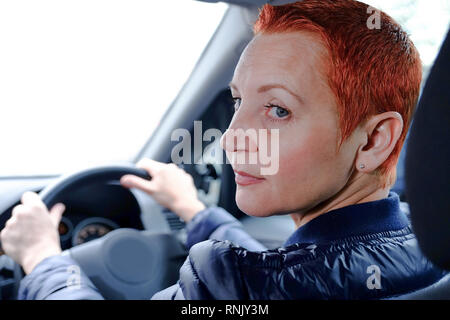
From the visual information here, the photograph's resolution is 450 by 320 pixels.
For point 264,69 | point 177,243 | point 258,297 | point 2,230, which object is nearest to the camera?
point 258,297

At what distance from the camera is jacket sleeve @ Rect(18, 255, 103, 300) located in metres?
0.97

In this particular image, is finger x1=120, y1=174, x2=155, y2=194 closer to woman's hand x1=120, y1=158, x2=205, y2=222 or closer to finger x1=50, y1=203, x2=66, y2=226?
woman's hand x1=120, y1=158, x2=205, y2=222

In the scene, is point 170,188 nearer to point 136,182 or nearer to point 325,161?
point 136,182

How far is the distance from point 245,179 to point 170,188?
19.3 inches

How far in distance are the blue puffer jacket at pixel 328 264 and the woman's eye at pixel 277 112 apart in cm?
18

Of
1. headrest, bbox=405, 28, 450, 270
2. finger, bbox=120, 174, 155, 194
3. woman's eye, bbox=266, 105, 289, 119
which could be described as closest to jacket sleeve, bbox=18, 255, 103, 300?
finger, bbox=120, 174, 155, 194

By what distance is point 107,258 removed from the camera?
1.27 meters

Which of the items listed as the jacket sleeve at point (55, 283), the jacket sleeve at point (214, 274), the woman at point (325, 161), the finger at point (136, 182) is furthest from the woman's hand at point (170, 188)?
the jacket sleeve at point (214, 274)

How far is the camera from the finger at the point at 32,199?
1.21 metres

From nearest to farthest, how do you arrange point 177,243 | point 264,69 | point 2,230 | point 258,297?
point 258,297 → point 264,69 → point 2,230 → point 177,243

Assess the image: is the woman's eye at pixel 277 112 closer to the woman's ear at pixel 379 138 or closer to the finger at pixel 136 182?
the woman's ear at pixel 379 138
